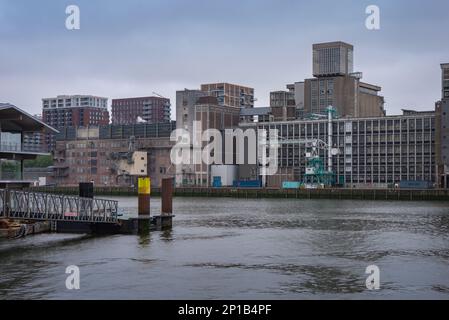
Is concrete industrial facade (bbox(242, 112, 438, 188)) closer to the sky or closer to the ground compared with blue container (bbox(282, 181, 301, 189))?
closer to the sky

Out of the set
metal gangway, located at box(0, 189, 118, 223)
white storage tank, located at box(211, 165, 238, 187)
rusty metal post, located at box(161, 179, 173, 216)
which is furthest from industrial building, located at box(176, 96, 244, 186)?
metal gangway, located at box(0, 189, 118, 223)

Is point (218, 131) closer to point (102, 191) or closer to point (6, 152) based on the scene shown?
point (102, 191)

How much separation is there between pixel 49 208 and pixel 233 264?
16762mm

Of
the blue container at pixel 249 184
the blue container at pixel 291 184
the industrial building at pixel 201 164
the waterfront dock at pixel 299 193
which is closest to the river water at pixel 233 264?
the waterfront dock at pixel 299 193

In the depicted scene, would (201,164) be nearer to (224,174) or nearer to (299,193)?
(224,174)

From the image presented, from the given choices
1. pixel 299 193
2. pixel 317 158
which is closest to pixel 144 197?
pixel 299 193

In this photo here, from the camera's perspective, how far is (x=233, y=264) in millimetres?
39656

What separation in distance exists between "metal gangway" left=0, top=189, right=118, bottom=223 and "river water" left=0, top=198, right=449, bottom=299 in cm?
181

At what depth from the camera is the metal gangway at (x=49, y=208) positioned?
4522 cm

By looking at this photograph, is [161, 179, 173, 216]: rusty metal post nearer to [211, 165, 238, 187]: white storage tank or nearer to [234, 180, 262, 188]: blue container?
[234, 180, 262, 188]: blue container

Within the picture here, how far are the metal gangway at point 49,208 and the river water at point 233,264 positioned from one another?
1.81 meters

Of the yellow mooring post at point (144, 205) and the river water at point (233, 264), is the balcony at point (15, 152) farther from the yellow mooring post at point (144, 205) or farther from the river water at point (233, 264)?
the yellow mooring post at point (144, 205)

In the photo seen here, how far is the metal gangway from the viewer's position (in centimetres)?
4522
